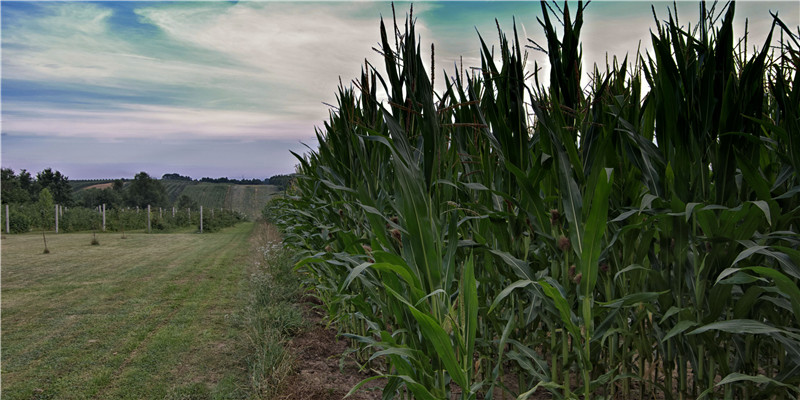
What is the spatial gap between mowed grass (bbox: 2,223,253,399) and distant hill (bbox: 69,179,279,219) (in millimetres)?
41699

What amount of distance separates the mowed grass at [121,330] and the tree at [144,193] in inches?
1879

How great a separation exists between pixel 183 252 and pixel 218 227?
14727 mm

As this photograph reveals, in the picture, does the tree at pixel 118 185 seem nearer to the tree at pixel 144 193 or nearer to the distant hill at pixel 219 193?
the distant hill at pixel 219 193

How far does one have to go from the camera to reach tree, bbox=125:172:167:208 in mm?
54688

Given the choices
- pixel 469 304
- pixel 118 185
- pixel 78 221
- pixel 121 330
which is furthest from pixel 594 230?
pixel 118 185

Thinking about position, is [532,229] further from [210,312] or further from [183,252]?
[183,252]

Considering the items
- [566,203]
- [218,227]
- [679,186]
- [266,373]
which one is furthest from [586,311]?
[218,227]

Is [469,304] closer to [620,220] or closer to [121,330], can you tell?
[620,220]

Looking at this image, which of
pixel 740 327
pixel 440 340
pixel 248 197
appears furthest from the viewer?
pixel 248 197

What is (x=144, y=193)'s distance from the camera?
55.1 metres

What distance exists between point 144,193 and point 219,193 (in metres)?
12.4

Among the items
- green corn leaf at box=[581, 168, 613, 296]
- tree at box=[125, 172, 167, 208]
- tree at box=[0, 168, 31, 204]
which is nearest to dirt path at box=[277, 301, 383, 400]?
green corn leaf at box=[581, 168, 613, 296]

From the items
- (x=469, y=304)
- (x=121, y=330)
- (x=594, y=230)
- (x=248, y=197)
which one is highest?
(x=248, y=197)

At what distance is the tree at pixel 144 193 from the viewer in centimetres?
5469
